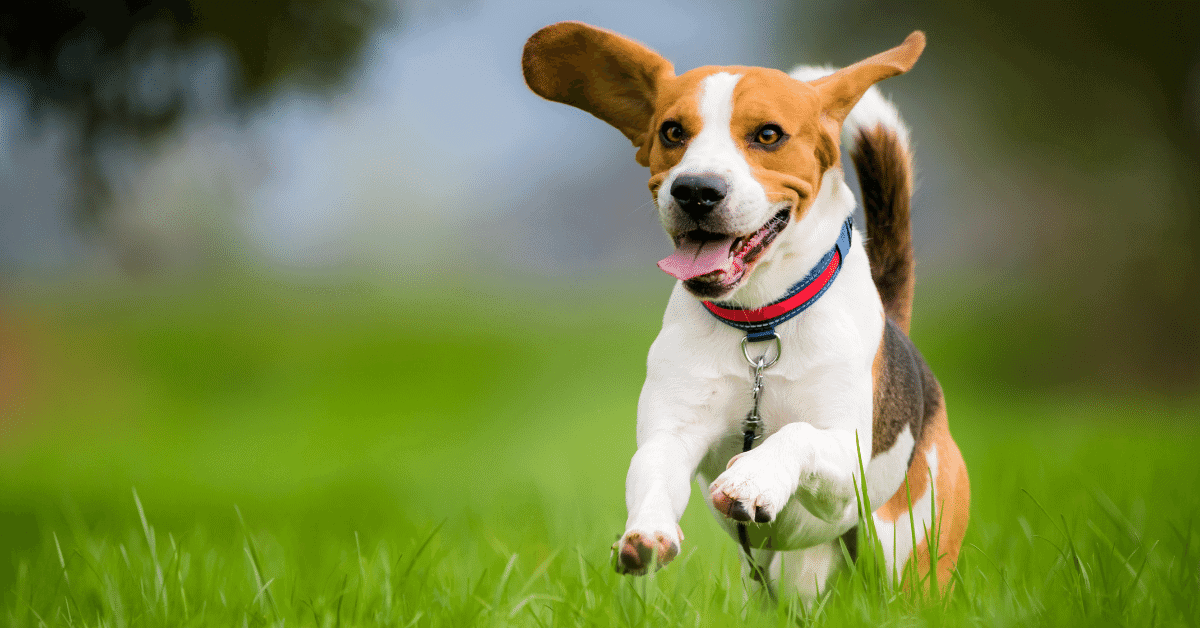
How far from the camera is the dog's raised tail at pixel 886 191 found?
3.73 metres

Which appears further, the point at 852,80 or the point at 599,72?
the point at 599,72

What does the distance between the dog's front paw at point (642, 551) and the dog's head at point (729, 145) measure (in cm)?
73

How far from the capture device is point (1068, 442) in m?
7.82

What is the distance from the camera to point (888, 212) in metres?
3.85

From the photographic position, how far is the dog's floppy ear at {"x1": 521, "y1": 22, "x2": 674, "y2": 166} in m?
3.18

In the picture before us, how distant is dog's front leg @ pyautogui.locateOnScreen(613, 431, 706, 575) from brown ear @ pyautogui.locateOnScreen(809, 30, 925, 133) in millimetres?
1137

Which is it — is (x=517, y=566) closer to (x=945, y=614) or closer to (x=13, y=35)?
(x=945, y=614)

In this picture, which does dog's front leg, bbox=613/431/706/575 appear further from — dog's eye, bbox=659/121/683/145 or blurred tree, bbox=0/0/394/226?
blurred tree, bbox=0/0/394/226

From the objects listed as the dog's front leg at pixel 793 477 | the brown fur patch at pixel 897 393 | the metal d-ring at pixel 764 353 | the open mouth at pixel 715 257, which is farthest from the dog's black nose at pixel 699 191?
the brown fur patch at pixel 897 393

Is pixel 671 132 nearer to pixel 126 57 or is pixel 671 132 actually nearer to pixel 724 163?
pixel 724 163

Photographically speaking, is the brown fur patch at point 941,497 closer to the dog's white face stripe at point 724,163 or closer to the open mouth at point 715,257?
the open mouth at point 715,257

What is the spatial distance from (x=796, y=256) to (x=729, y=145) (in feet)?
1.44

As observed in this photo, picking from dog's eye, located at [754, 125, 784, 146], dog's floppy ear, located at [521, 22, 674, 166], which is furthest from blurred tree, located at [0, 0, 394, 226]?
dog's eye, located at [754, 125, 784, 146]

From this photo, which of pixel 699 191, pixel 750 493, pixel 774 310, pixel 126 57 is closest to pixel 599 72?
pixel 699 191
